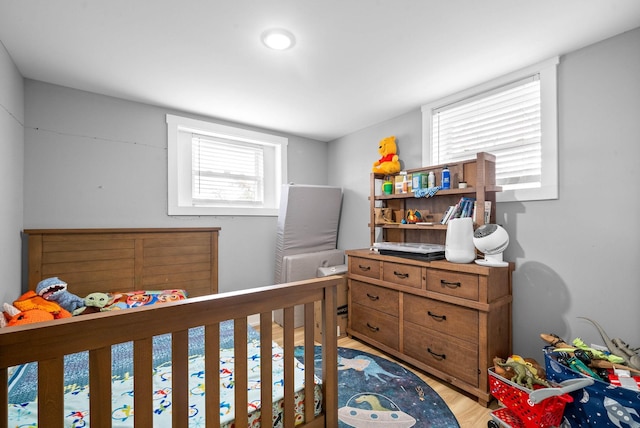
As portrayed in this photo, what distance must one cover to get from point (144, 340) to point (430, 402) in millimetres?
1760

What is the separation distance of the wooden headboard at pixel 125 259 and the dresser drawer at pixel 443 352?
6.21 ft

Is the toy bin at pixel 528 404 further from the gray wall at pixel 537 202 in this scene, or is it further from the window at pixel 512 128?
the window at pixel 512 128

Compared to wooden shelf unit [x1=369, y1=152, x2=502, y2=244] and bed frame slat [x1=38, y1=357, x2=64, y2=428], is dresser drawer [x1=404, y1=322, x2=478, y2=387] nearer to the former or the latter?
wooden shelf unit [x1=369, y1=152, x2=502, y2=244]

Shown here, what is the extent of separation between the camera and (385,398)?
72.7 inches

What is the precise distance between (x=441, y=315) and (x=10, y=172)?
3.09m

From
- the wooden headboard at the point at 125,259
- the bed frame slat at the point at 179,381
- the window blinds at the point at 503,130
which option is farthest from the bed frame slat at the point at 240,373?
the window blinds at the point at 503,130

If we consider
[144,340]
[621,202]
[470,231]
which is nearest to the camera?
[144,340]

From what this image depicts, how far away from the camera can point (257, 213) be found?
10.7 ft

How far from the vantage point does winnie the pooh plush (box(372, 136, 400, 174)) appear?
283 cm

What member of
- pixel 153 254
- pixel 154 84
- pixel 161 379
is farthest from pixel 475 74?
pixel 153 254

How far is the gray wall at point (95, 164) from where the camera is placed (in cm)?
219

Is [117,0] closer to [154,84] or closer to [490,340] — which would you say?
[154,84]

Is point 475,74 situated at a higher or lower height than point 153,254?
higher

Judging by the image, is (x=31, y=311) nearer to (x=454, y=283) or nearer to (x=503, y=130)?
(x=454, y=283)
